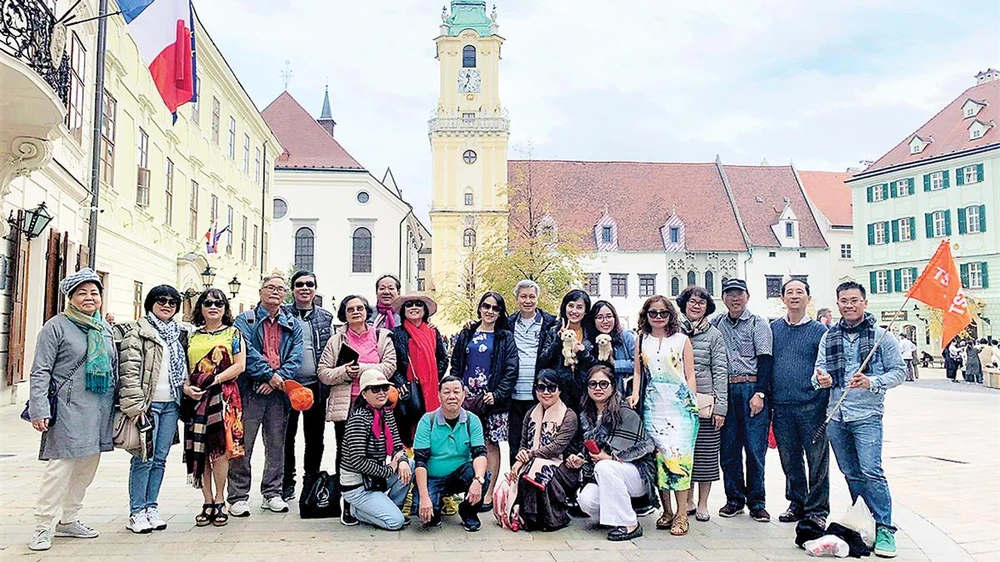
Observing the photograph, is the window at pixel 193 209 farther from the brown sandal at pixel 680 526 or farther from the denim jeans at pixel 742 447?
the brown sandal at pixel 680 526

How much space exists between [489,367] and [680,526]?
1973 millimetres

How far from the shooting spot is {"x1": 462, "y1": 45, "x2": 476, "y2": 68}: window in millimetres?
54250

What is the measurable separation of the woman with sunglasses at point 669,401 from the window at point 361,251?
1538 inches

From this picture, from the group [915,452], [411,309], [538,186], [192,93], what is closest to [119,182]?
[192,93]

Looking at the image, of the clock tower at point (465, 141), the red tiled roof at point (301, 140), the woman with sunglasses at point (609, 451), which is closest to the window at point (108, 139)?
the woman with sunglasses at point (609, 451)

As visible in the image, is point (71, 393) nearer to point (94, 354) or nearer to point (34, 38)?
point (94, 354)

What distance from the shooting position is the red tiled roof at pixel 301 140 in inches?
1770

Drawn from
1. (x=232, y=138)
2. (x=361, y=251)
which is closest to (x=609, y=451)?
(x=232, y=138)

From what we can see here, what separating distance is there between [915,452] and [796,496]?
515 cm

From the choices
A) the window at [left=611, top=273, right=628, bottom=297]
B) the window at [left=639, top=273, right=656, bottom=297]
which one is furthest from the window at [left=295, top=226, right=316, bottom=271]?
the window at [left=639, top=273, right=656, bottom=297]

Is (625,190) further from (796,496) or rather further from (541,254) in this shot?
(796,496)

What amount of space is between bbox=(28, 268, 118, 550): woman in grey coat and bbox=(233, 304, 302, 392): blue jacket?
1018mm

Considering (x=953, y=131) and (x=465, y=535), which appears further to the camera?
(x=953, y=131)

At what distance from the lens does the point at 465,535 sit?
5832 millimetres
